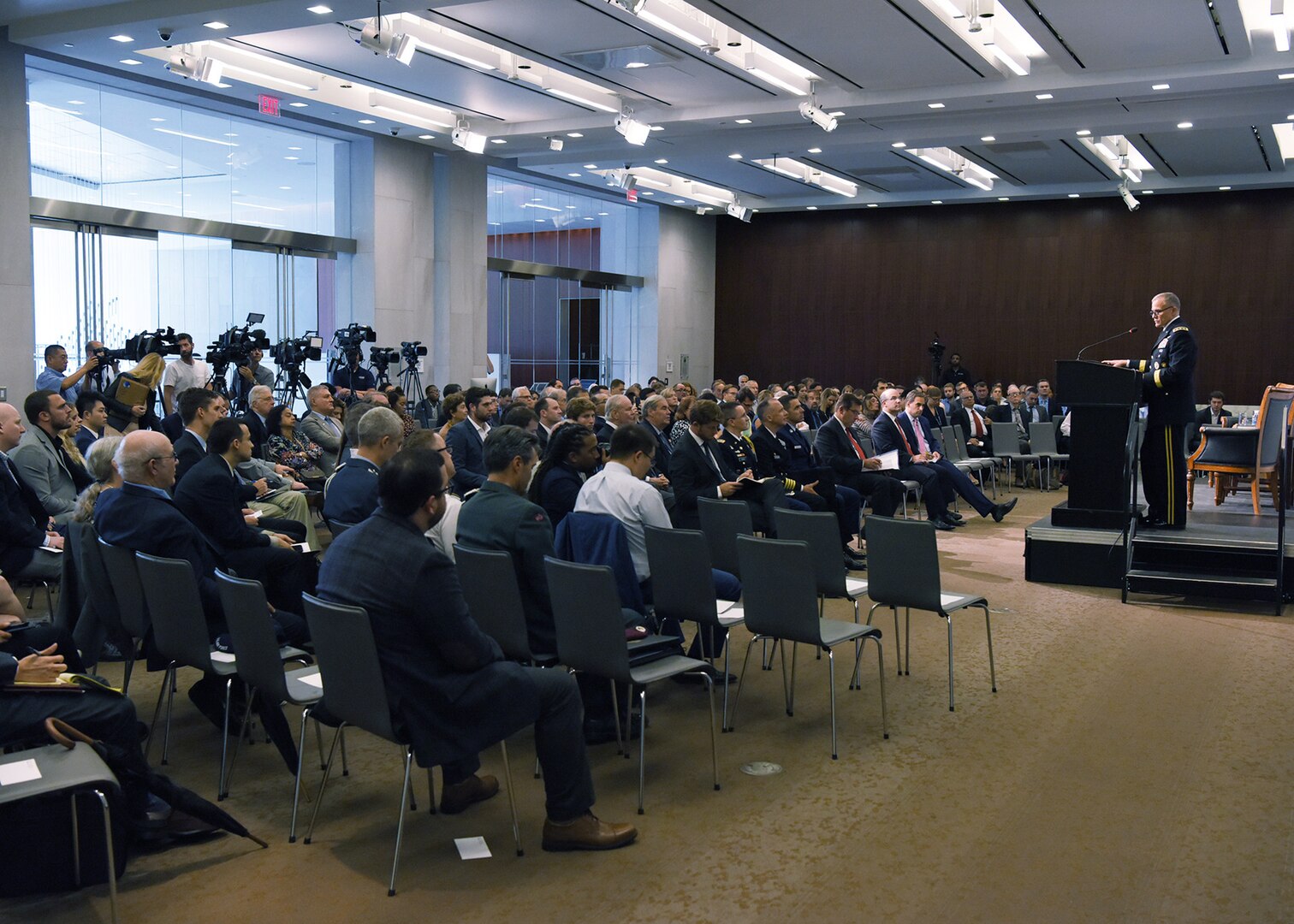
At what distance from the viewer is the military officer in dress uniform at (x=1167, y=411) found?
7.08 metres

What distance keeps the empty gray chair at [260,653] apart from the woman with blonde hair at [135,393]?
5.54m

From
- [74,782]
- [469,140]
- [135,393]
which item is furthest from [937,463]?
[74,782]

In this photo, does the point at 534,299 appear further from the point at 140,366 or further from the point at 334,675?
the point at 334,675

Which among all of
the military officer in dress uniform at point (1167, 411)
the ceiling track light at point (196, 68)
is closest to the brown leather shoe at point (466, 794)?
the military officer in dress uniform at point (1167, 411)

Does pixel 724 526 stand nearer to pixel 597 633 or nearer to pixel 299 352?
pixel 597 633

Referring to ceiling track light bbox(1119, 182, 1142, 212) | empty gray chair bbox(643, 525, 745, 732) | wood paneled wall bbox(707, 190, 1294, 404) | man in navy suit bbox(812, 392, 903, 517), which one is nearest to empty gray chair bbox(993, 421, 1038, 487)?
man in navy suit bbox(812, 392, 903, 517)

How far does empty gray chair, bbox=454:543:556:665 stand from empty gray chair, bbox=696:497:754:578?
1.72 m

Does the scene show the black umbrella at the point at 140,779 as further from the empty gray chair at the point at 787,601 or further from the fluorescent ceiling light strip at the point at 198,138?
the fluorescent ceiling light strip at the point at 198,138

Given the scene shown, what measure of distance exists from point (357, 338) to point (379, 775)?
8777mm

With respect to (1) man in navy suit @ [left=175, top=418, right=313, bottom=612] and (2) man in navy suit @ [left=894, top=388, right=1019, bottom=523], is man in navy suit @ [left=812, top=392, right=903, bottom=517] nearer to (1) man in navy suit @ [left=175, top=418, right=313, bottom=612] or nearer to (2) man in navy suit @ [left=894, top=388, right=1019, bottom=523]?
(2) man in navy suit @ [left=894, top=388, right=1019, bottom=523]

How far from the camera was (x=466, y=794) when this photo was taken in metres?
3.74

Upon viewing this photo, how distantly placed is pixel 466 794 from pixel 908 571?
2307mm

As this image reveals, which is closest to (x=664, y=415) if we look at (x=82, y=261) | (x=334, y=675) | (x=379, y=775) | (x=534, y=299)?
(x=379, y=775)

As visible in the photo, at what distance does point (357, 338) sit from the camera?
1216 centimetres
